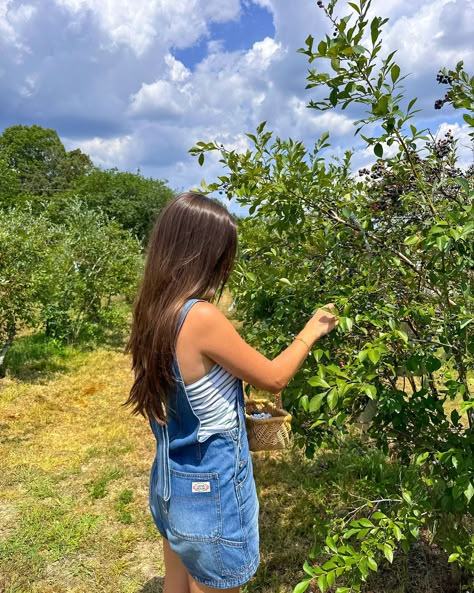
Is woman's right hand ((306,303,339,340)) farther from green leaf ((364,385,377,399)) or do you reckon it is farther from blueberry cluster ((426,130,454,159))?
blueberry cluster ((426,130,454,159))

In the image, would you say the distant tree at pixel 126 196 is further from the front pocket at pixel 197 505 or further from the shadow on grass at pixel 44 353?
the front pocket at pixel 197 505

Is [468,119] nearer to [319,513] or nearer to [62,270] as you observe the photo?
[319,513]

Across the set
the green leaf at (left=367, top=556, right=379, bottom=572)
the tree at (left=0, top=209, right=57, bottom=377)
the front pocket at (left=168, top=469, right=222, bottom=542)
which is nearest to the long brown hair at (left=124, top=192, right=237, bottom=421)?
the front pocket at (left=168, top=469, right=222, bottom=542)

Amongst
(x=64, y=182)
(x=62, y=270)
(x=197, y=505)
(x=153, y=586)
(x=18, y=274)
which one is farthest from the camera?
(x=64, y=182)

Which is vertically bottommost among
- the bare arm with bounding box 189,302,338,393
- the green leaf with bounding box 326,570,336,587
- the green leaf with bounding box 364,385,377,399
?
the green leaf with bounding box 326,570,336,587

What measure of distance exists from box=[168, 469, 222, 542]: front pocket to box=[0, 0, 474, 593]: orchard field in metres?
0.32

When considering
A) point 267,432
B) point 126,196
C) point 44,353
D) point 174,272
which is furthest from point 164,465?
point 126,196

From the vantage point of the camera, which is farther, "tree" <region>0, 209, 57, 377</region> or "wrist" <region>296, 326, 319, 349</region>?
"tree" <region>0, 209, 57, 377</region>

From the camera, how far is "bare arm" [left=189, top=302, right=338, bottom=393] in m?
1.50

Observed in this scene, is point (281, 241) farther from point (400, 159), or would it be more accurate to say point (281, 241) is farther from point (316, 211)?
point (400, 159)

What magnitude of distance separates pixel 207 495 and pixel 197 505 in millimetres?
51

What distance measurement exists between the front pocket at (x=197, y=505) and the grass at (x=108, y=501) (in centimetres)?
54

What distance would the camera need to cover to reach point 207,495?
1.59 m

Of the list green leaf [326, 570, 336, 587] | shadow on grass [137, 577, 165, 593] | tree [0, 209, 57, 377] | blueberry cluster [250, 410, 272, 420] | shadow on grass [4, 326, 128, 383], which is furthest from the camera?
shadow on grass [4, 326, 128, 383]
